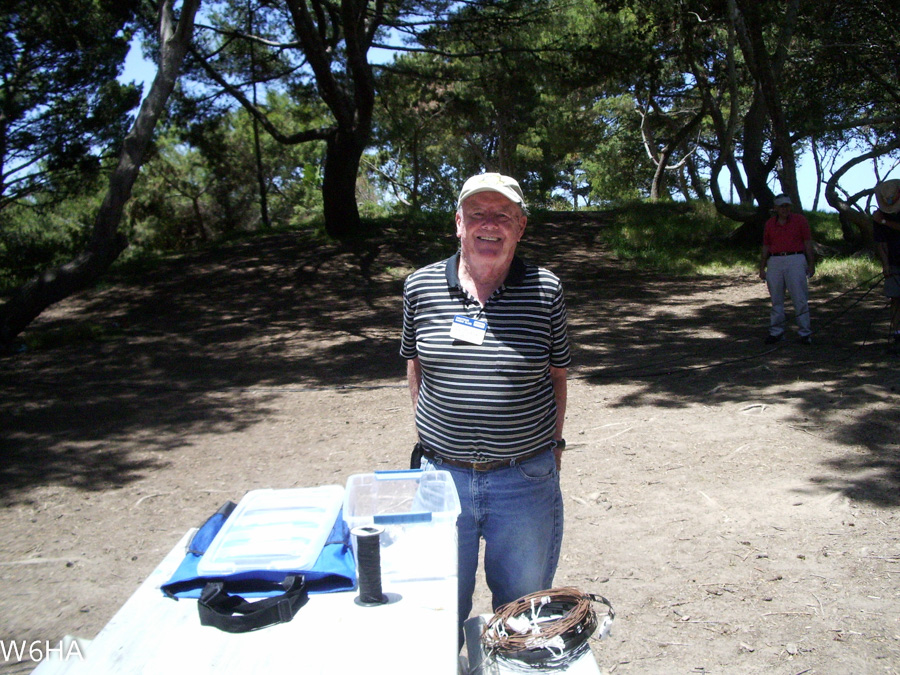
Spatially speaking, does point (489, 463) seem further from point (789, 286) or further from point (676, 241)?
point (676, 241)

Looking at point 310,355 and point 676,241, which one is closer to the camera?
point 310,355

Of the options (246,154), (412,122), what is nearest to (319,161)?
(246,154)

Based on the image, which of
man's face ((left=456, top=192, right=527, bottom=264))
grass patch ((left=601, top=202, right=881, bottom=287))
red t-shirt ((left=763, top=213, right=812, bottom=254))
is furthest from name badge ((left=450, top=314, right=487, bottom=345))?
grass patch ((left=601, top=202, right=881, bottom=287))

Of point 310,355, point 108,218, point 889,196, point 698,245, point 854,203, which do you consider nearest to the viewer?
point 889,196

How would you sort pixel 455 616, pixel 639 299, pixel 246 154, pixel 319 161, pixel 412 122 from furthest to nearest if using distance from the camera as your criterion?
pixel 319 161 → pixel 246 154 → pixel 412 122 → pixel 639 299 → pixel 455 616

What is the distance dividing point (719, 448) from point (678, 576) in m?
1.90

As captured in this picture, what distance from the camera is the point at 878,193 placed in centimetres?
716

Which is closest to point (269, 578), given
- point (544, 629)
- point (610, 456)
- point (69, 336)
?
point (544, 629)

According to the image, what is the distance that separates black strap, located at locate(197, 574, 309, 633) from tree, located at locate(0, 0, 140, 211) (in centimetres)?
1351

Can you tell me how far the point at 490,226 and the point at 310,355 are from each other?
7.16 m

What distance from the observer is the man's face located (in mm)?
2385

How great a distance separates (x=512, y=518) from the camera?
243cm

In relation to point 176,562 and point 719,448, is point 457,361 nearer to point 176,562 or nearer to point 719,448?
point 176,562

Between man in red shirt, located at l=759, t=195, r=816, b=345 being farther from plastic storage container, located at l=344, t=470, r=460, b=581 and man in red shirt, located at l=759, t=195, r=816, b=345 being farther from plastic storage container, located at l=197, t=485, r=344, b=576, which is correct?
plastic storage container, located at l=197, t=485, r=344, b=576
